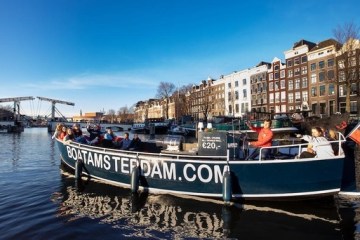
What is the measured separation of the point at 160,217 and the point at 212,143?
2999 mm

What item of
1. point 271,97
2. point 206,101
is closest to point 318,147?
point 271,97

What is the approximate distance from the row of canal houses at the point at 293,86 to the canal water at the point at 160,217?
3355 cm

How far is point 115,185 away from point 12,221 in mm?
4235

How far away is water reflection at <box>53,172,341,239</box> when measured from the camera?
7383 millimetres

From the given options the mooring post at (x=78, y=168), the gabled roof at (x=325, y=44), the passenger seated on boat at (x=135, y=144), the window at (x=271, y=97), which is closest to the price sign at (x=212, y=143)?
the passenger seated on boat at (x=135, y=144)

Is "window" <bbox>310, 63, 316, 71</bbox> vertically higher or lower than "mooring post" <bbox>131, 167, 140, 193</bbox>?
higher

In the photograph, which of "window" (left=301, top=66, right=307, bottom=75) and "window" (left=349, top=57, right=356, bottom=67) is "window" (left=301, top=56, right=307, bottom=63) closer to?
"window" (left=301, top=66, right=307, bottom=75)

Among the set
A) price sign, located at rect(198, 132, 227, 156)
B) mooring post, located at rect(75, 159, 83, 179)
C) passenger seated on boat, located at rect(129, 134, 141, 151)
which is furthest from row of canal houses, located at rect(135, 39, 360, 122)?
mooring post, located at rect(75, 159, 83, 179)

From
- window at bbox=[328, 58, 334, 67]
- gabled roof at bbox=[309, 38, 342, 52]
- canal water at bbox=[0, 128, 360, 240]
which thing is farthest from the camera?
gabled roof at bbox=[309, 38, 342, 52]

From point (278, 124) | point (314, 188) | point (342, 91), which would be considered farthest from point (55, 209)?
point (342, 91)

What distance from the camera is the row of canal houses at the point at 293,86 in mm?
43156

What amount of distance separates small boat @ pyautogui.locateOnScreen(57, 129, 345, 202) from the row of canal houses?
33.4 metres

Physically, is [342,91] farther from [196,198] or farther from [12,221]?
[12,221]

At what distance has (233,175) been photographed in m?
8.77
